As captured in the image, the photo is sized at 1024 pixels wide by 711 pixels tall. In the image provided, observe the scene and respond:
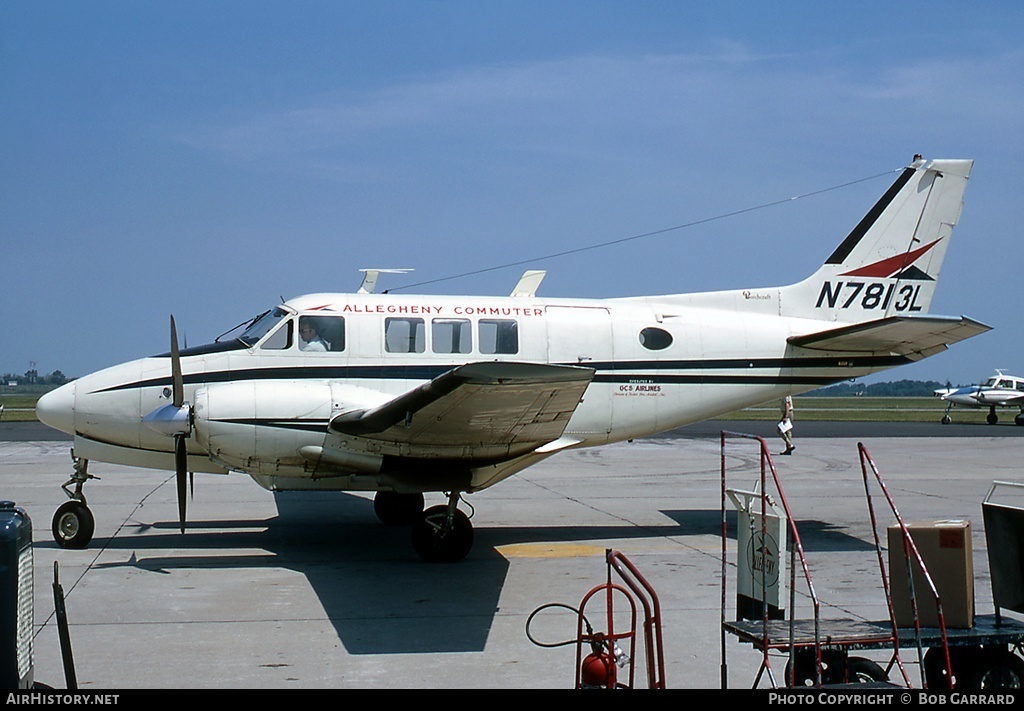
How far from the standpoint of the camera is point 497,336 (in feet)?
42.5

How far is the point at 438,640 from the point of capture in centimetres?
818

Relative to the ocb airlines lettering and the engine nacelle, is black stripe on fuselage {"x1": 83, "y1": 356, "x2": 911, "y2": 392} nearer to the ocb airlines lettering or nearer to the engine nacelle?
the engine nacelle

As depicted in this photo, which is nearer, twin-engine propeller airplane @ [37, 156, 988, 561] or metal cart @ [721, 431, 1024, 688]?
metal cart @ [721, 431, 1024, 688]

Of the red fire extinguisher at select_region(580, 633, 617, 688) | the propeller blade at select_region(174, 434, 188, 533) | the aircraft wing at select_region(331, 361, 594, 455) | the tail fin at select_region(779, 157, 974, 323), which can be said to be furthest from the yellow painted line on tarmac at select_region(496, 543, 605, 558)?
the red fire extinguisher at select_region(580, 633, 617, 688)

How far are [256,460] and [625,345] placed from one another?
5110mm

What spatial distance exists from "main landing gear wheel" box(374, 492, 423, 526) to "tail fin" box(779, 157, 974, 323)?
20.5ft

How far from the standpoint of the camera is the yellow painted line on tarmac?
12.3 metres

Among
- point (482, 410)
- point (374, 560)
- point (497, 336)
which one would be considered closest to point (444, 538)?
point (374, 560)

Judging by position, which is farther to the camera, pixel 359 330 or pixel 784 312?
pixel 784 312

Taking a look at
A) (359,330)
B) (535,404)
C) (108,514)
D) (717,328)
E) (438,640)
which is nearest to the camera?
(438,640)

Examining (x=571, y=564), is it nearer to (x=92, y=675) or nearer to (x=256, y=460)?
(x=256, y=460)
